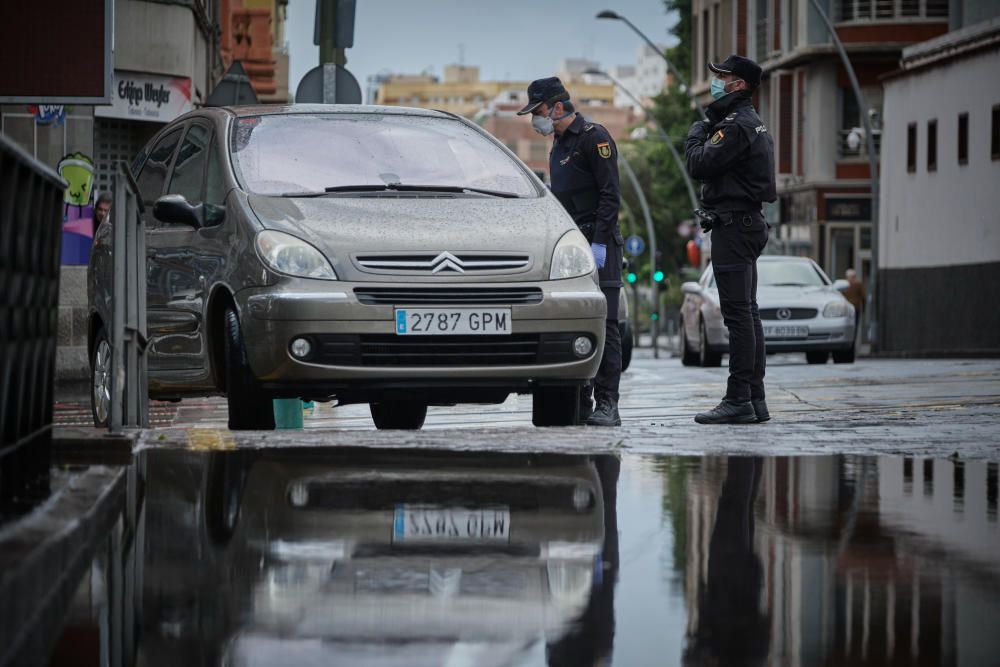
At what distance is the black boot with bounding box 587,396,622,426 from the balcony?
49.9 metres

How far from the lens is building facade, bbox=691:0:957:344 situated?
193ft

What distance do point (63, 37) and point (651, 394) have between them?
602cm

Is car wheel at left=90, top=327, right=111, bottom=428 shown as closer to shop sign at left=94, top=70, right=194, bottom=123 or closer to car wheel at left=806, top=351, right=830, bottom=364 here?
shop sign at left=94, top=70, right=194, bottom=123

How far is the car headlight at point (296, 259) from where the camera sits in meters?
9.23

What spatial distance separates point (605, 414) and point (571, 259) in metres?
1.47

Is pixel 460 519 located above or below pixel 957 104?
below

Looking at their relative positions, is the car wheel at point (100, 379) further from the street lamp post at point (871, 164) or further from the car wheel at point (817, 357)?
the street lamp post at point (871, 164)

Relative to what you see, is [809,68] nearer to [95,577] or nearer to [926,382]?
[926,382]

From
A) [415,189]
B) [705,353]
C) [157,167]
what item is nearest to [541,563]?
[415,189]

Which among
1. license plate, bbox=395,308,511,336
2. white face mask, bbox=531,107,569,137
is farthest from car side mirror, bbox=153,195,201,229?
white face mask, bbox=531,107,569,137

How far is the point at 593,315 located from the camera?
31.8 ft

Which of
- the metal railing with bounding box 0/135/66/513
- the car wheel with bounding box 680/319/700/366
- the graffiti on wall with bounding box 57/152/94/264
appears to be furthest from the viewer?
the car wheel with bounding box 680/319/700/366

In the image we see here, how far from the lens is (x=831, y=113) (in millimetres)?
60344

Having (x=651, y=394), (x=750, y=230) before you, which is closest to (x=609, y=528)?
(x=750, y=230)
